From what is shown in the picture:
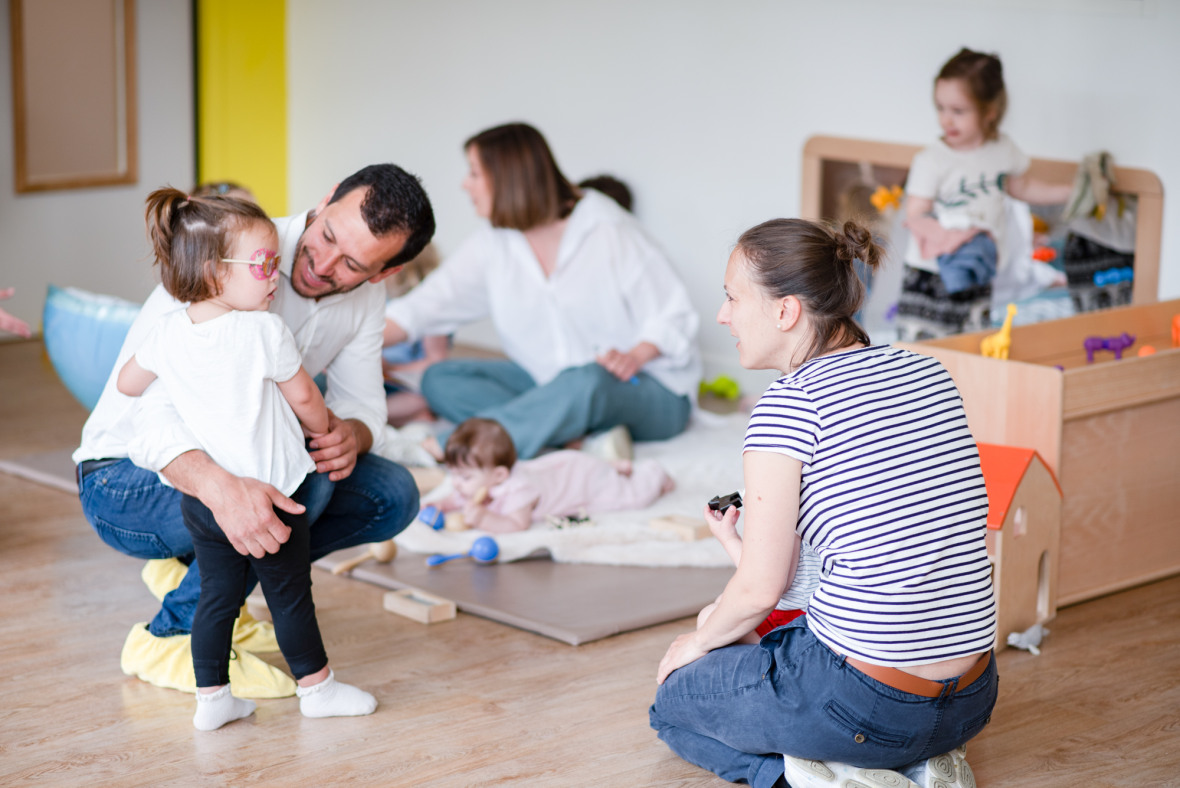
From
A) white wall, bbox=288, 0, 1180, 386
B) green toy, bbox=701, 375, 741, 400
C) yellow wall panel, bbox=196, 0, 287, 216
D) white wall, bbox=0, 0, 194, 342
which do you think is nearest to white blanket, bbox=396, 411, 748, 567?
green toy, bbox=701, 375, 741, 400

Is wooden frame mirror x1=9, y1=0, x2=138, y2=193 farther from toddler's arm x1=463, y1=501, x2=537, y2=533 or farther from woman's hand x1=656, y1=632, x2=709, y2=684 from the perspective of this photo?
woman's hand x1=656, y1=632, x2=709, y2=684

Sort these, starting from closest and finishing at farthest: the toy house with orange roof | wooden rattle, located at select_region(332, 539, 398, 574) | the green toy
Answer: the toy house with orange roof → wooden rattle, located at select_region(332, 539, 398, 574) → the green toy

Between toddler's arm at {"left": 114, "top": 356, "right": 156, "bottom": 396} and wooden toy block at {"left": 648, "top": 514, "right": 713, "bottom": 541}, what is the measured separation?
4.19 feet

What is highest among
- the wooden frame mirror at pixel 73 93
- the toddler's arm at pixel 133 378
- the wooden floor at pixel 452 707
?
the wooden frame mirror at pixel 73 93

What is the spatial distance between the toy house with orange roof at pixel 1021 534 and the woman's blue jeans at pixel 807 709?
1.84 feet

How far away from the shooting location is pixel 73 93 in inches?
205

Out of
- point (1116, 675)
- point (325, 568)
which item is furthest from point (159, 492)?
point (1116, 675)

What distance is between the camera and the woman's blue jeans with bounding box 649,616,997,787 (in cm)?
160

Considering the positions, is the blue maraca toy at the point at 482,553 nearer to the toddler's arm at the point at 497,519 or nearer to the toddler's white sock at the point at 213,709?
the toddler's arm at the point at 497,519

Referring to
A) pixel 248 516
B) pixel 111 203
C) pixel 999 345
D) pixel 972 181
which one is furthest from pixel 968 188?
pixel 111 203

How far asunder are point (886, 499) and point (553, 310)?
6.82 feet

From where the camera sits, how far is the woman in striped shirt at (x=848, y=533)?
156 cm

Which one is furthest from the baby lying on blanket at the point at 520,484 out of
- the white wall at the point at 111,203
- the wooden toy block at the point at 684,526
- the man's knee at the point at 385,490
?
the white wall at the point at 111,203

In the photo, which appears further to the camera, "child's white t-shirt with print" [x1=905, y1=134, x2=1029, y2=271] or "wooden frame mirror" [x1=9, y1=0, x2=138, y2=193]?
"wooden frame mirror" [x1=9, y1=0, x2=138, y2=193]
